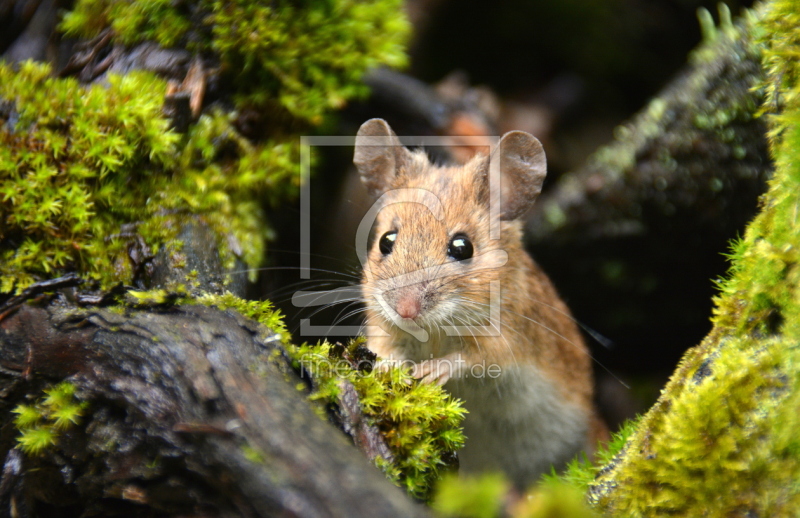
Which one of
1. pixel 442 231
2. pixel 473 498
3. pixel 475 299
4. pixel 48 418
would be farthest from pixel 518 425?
pixel 48 418

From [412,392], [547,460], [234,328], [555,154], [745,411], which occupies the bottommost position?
[547,460]

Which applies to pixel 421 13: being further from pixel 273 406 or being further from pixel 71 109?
pixel 273 406

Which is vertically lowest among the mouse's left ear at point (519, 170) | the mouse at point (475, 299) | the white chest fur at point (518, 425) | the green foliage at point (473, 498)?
the white chest fur at point (518, 425)

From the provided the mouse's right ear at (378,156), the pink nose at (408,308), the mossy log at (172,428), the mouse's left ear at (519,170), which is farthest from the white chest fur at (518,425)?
the mossy log at (172,428)

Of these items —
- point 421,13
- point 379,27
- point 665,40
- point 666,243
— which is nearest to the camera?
point 379,27

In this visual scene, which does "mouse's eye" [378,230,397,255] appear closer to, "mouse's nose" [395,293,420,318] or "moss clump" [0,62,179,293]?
"mouse's nose" [395,293,420,318]

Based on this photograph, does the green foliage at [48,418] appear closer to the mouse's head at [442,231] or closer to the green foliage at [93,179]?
the green foliage at [93,179]

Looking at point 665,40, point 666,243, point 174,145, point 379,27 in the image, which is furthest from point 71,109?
point 665,40
